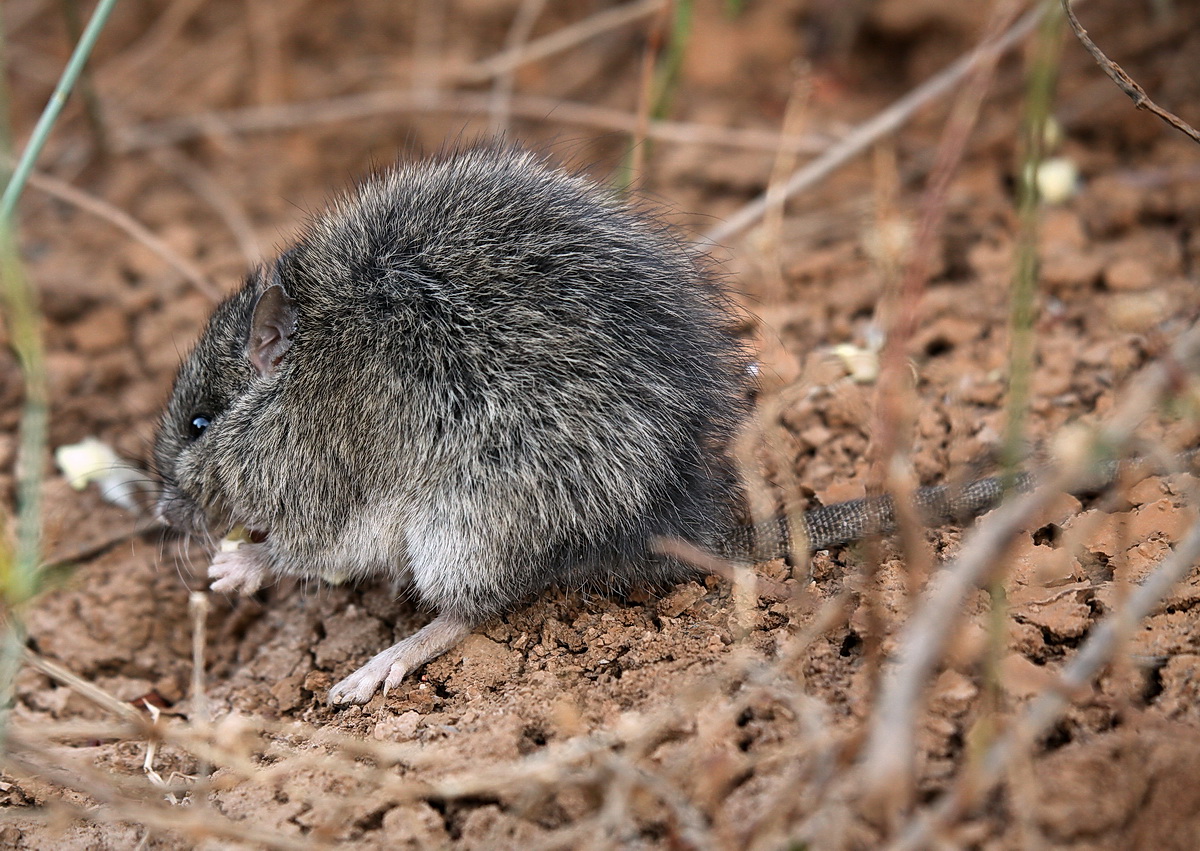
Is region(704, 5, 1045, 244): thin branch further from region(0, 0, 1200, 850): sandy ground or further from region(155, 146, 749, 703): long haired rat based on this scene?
region(155, 146, 749, 703): long haired rat

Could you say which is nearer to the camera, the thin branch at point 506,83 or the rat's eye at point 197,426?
the rat's eye at point 197,426

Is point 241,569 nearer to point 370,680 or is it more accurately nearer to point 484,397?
point 370,680

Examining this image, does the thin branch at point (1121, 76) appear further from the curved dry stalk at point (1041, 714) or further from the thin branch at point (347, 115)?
the thin branch at point (347, 115)

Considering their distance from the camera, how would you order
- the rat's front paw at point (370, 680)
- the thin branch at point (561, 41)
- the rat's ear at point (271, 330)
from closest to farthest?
the rat's front paw at point (370, 680) → the rat's ear at point (271, 330) → the thin branch at point (561, 41)

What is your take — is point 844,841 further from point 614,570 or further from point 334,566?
point 334,566

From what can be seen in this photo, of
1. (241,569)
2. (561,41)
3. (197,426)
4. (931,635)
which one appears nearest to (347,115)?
(561,41)

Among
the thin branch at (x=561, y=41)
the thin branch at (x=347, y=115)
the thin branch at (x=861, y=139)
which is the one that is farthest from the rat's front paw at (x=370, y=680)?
the thin branch at (x=561, y=41)
